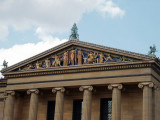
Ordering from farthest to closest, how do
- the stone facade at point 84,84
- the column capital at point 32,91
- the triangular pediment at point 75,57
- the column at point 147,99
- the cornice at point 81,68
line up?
the column capital at point 32,91 < the triangular pediment at point 75,57 < the cornice at point 81,68 < the stone facade at point 84,84 < the column at point 147,99

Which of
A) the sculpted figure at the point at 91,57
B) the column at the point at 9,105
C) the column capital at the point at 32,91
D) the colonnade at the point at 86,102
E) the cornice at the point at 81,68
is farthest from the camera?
the column at the point at 9,105

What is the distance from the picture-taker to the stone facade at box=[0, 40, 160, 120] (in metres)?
39.8

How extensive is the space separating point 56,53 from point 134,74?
10.4 meters

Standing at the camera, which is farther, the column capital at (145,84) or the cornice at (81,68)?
the cornice at (81,68)

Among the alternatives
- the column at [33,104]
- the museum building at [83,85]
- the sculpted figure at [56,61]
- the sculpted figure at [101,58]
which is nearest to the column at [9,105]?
the museum building at [83,85]

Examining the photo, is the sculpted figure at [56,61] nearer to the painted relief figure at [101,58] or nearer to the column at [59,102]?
the column at [59,102]

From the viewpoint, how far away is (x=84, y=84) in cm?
4222

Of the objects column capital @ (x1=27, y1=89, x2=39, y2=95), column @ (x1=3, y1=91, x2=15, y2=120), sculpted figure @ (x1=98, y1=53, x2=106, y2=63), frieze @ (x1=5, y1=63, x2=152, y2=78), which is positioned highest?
sculpted figure @ (x1=98, y1=53, x2=106, y2=63)

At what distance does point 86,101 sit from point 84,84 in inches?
77.0

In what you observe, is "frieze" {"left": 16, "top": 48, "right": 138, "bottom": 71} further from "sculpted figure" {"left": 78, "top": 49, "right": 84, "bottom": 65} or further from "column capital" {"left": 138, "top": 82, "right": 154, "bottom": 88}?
"column capital" {"left": 138, "top": 82, "right": 154, "bottom": 88}

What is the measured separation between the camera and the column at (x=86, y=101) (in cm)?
4106

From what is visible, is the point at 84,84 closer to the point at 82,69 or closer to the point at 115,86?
the point at 82,69

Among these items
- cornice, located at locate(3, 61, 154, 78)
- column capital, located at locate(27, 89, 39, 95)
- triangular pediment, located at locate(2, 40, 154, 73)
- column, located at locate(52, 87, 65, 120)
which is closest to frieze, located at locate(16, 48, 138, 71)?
triangular pediment, located at locate(2, 40, 154, 73)

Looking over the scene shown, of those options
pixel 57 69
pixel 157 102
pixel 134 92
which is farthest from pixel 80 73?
pixel 157 102
